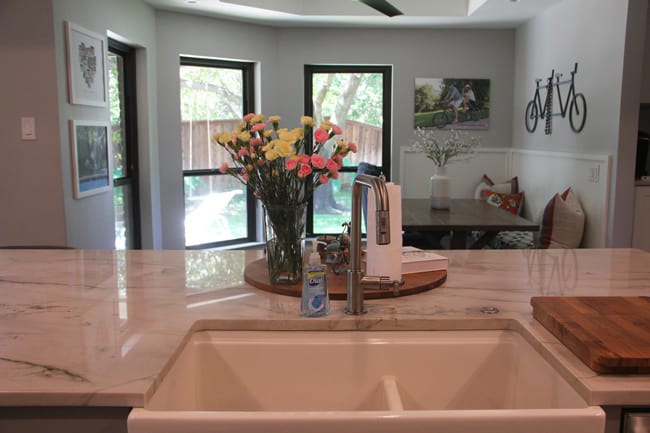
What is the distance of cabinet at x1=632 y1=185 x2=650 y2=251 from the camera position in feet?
12.6

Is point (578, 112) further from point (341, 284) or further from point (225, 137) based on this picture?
point (225, 137)

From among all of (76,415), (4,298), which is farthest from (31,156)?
(76,415)

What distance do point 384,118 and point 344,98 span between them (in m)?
0.46

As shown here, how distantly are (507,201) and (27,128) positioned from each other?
153 inches

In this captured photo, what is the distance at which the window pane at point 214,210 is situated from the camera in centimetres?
570

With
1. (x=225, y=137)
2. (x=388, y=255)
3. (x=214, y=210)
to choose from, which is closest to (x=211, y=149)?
(x=214, y=210)

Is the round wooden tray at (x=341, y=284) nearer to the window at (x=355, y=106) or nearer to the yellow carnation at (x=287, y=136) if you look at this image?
the yellow carnation at (x=287, y=136)

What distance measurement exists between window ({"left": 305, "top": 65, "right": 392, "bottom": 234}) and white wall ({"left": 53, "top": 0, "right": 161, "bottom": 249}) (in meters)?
1.73

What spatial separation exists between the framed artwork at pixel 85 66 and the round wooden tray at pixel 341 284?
239 centimetres

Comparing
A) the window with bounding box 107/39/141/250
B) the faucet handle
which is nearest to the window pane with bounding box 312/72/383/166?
the window with bounding box 107/39/141/250

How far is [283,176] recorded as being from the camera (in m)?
1.51

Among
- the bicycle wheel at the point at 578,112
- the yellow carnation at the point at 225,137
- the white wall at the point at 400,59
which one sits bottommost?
the yellow carnation at the point at 225,137

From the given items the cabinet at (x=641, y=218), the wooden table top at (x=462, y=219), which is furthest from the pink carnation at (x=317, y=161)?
the cabinet at (x=641, y=218)

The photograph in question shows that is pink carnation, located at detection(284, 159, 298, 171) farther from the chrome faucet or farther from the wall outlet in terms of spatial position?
the wall outlet
